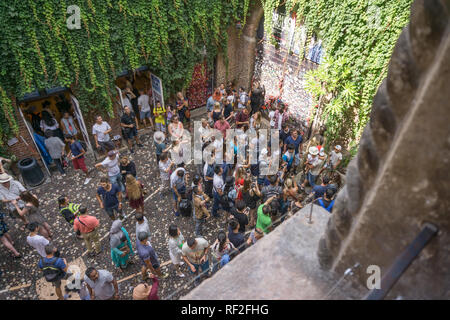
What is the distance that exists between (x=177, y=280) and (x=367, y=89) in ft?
23.8

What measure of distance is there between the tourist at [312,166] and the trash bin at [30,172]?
7800mm

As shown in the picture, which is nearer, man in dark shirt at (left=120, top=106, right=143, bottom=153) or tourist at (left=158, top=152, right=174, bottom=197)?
tourist at (left=158, top=152, right=174, bottom=197)

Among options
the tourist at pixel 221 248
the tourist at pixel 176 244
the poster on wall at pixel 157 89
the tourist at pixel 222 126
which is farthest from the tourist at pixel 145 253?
the poster on wall at pixel 157 89

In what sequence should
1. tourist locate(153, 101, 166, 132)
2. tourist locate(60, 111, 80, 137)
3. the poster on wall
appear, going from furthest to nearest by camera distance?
the poster on wall
tourist locate(153, 101, 166, 132)
tourist locate(60, 111, 80, 137)

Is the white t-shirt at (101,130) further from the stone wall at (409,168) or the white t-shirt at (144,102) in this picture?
the stone wall at (409,168)

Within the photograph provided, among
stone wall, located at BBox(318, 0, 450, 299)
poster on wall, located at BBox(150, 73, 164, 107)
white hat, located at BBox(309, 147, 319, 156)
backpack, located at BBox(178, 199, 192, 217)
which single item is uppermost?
stone wall, located at BBox(318, 0, 450, 299)

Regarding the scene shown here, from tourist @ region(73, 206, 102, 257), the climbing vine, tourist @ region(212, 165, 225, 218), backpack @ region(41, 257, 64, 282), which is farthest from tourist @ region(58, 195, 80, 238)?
the climbing vine

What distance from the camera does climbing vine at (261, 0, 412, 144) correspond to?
8.08m

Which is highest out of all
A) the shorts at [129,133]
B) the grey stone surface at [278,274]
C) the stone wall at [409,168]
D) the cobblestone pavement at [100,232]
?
the stone wall at [409,168]

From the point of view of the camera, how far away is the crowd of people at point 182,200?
18.9 ft

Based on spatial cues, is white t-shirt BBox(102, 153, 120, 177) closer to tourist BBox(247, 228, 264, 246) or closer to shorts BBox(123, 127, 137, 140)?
shorts BBox(123, 127, 137, 140)

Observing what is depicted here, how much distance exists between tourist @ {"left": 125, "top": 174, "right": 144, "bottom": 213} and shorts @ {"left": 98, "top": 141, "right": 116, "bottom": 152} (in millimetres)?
2399

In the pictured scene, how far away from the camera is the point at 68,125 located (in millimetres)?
9703
